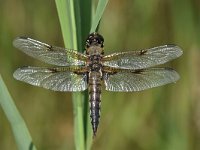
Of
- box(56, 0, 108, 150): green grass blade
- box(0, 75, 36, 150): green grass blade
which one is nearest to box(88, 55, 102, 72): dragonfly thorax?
box(56, 0, 108, 150): green grass blade

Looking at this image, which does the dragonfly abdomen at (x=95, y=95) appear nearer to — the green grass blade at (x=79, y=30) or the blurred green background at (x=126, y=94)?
the green grass blade at (x=79, y=30)

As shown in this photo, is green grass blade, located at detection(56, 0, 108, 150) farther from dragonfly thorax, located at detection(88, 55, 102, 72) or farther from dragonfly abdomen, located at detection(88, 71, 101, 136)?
dragonfly thorax, located at detection(88, 55, 102, 72)

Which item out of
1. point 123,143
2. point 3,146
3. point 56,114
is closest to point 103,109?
point 123,143

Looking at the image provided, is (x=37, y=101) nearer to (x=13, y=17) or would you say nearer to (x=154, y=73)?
(x=13, y=17)

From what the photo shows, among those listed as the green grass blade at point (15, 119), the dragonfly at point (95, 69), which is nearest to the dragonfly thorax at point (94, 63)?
the dragonfly at point (95, 69)

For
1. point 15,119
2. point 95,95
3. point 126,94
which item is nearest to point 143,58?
point 95,95

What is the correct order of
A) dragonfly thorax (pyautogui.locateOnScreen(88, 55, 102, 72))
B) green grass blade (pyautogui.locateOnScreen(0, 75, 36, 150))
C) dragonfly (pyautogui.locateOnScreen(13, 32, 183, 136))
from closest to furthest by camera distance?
green grass blade (pyautogui.locateOnScreen(0, 75, 36, 150)) < dragonfly (pyautogui.locateOnScreen(13, 32, 183, 136)) < dragonfly thorax (pyautogui.locateOnScreen(88, 55, 102, 72))

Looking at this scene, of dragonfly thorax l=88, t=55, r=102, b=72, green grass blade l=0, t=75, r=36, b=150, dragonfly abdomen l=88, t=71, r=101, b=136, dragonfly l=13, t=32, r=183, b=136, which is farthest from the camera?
dragonfly thorax l=88, t=55, r=102, b=72
